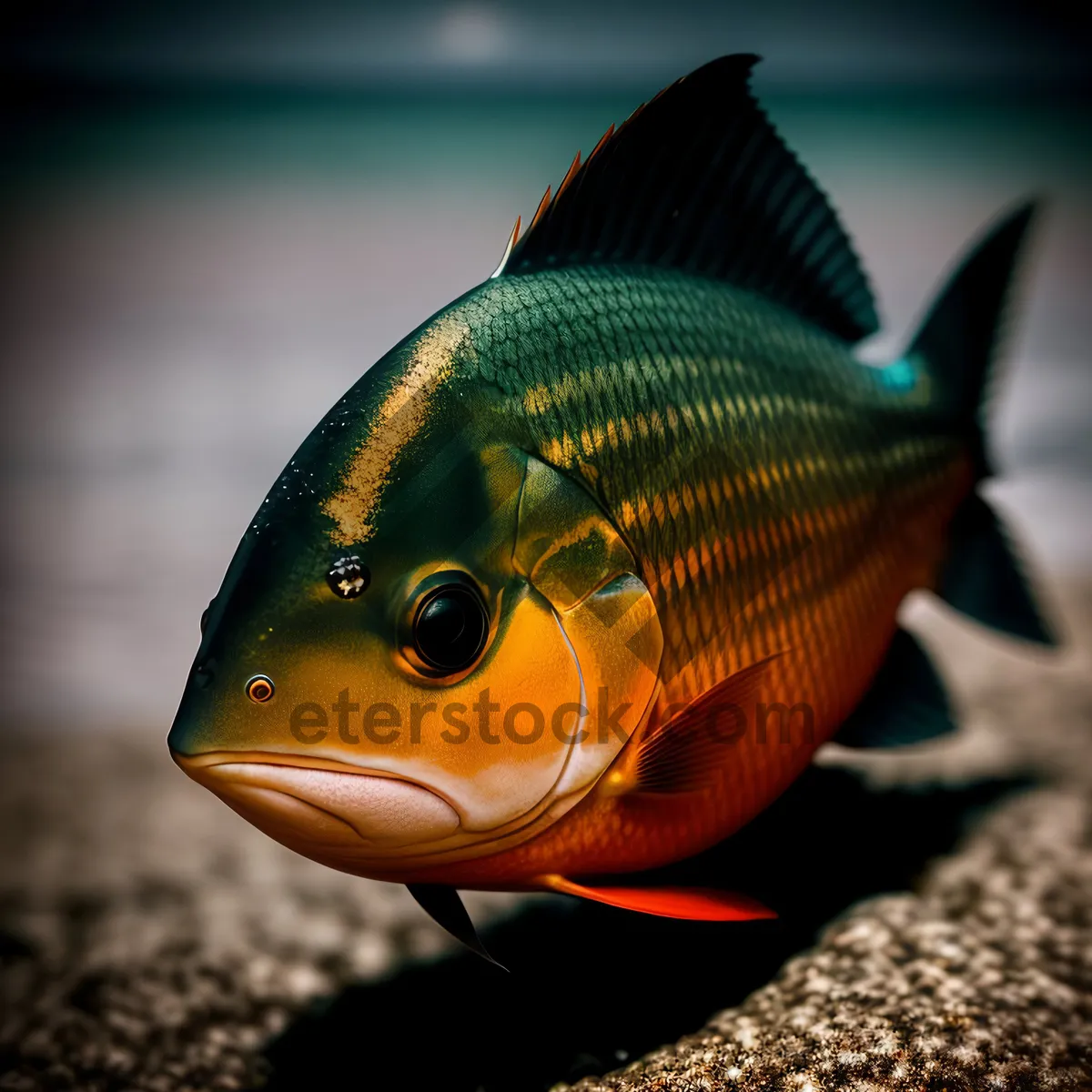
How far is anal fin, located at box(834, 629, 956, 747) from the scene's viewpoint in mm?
1287

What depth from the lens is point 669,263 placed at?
43.6 inches

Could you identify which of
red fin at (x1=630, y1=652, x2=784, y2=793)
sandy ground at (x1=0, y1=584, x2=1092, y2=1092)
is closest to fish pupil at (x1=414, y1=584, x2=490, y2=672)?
red fin at (x1=630, y1=652, x2=784, y2=793)

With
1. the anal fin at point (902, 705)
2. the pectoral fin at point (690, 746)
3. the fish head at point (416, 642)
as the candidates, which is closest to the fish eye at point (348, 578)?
the fish head at point (416, 642)

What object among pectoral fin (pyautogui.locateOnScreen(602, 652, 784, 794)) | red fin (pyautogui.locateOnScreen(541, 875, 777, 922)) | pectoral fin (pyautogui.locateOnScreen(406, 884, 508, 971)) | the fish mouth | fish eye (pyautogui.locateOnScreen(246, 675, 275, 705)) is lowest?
red fin (pyautogui.locateOnScreen(541, 875, 777, 922))

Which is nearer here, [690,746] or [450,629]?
[450,629]

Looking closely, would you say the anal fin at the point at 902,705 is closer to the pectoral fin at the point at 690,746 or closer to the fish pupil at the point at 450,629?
the pectoral fin at the point at 690,746

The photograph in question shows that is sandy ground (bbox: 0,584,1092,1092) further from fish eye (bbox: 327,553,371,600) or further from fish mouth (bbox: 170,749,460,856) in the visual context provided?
fish eye (bbox: 327,553,371,600)

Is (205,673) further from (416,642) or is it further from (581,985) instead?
(581,985)

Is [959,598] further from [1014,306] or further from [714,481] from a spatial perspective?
[714,481]

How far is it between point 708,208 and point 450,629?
623 millimetres

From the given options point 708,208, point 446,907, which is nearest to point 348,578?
point 446,907

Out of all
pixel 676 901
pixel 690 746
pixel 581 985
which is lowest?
pixel 581 985

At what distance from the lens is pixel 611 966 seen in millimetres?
1177

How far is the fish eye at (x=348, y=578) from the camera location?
0.80 meters
